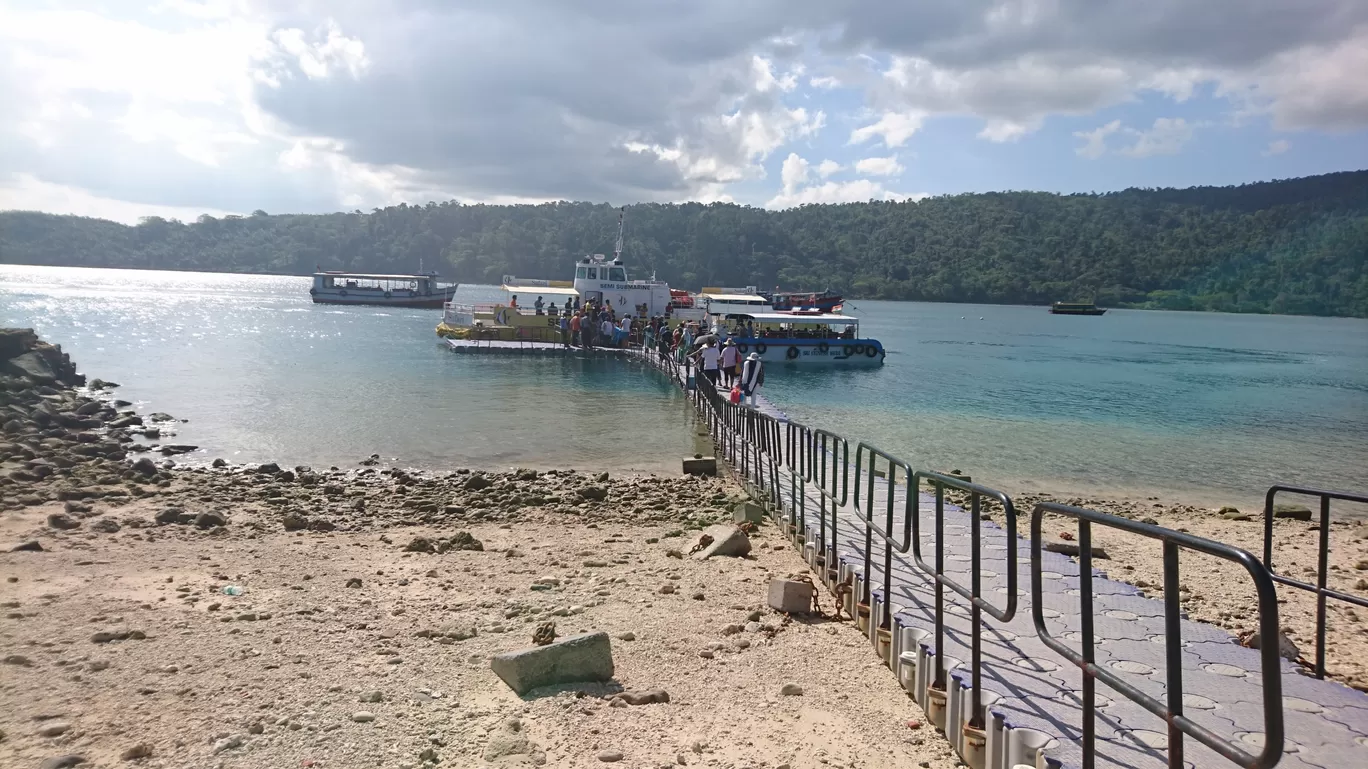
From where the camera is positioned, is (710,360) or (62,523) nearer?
(62,523)

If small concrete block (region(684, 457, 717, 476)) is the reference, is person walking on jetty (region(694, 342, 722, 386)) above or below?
above

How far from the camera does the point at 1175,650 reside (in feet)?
8.27

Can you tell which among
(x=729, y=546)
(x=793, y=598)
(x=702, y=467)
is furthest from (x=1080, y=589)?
(x=702, y=467)

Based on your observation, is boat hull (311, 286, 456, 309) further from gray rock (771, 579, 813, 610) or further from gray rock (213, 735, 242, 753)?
gray rock (213, 735, 242, 753)

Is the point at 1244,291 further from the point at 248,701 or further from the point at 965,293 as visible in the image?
the point at 248,701

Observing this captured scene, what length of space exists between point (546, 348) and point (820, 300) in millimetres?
28612

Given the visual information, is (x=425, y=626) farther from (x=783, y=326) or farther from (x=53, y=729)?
(x=783, y=326)

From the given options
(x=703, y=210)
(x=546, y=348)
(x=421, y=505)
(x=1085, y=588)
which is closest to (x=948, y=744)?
(x=1085, y=588)

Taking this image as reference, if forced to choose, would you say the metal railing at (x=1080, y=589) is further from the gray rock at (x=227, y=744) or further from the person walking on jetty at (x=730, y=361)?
the person walking on jetty at (x=730, y=361)

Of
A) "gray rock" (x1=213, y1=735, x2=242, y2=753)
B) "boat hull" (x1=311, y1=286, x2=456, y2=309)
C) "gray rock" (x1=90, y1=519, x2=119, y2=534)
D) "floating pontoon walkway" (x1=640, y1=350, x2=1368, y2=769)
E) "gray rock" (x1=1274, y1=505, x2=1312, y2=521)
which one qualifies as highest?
"boat hull" (x1=311, y1=286, x2=456, y2=309)

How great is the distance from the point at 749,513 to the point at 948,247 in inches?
6605

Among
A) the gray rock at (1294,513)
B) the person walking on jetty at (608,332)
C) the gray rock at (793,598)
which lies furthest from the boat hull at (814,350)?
the gray rock at (793,598)

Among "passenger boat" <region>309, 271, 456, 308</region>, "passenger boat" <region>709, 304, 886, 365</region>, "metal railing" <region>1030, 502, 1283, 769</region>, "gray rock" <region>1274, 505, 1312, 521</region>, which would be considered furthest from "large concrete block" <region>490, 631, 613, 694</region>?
"passenger boat" <region>309, 271, 456, 308</region>

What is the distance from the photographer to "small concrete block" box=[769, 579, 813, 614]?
21.7 ft
